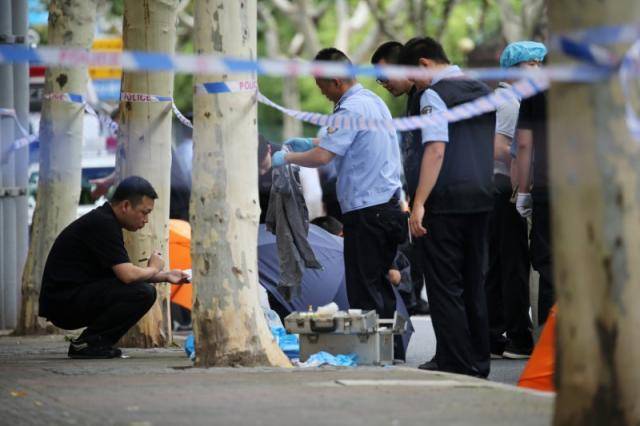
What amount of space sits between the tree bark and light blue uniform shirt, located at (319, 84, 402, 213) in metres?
2.03

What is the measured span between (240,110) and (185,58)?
100 inches

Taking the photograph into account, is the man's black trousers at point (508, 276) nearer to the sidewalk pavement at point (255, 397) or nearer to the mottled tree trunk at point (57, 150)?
the sidewalk pavement at point (255, 397)

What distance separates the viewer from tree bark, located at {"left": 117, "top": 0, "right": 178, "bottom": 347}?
11789 millimetres

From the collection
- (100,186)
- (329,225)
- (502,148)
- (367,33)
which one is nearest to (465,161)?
(502,148)

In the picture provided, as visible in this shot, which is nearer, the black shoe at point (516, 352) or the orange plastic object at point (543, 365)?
the orange plastic object at point (543, 365)

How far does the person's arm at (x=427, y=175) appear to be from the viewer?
920cm

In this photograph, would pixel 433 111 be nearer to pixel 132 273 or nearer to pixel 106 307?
pixel 132 273

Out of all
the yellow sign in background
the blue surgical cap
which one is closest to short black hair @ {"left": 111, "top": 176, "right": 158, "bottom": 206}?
the blue surgical cap

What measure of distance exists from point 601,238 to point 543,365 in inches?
109

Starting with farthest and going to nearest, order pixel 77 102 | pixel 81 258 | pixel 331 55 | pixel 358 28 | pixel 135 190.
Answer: pixel 358 28 < pixel 77 102 < pixel 81 258 < pixel 135 190 < pixel 331 55

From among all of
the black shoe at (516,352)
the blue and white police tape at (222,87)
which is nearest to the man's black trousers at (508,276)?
the black shoe at (516,352)

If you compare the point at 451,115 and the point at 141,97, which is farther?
the point at 141,97

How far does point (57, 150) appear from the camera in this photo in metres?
13.9

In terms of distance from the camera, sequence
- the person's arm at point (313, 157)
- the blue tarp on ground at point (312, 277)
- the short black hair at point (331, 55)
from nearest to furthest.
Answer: the person's arm at point (313, 157), the short black hair at point (331, 55), the blue tarp on ground at point (312, 277)
